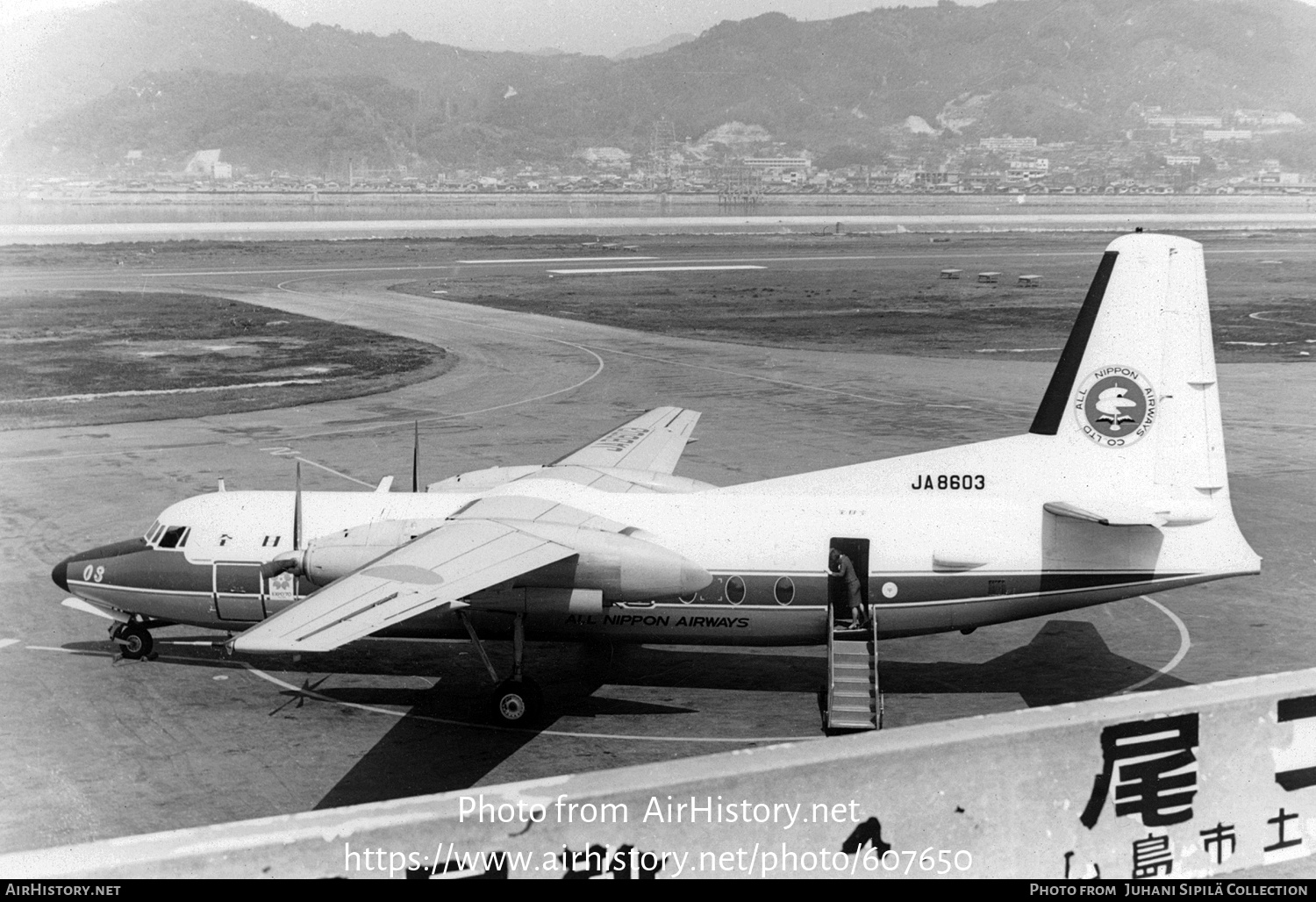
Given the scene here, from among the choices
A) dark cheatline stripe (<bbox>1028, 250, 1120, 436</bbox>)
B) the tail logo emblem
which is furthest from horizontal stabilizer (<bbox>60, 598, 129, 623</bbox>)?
the tail logo emblem

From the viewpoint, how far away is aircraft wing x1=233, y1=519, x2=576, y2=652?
1535 centimetres

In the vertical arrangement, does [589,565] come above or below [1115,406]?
below

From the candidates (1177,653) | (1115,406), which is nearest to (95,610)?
(1115,406)

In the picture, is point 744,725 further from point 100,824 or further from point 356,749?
point 100,824

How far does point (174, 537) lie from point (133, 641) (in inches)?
93.9

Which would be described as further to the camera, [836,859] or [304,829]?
[836,859]

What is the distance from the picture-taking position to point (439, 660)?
2386 cm

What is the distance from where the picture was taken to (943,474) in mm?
21859

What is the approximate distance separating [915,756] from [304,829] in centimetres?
415

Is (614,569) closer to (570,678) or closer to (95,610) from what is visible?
(570,678)

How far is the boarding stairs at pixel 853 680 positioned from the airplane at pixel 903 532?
1.30ft

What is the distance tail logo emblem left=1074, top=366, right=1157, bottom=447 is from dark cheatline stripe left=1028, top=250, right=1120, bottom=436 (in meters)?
0.32
